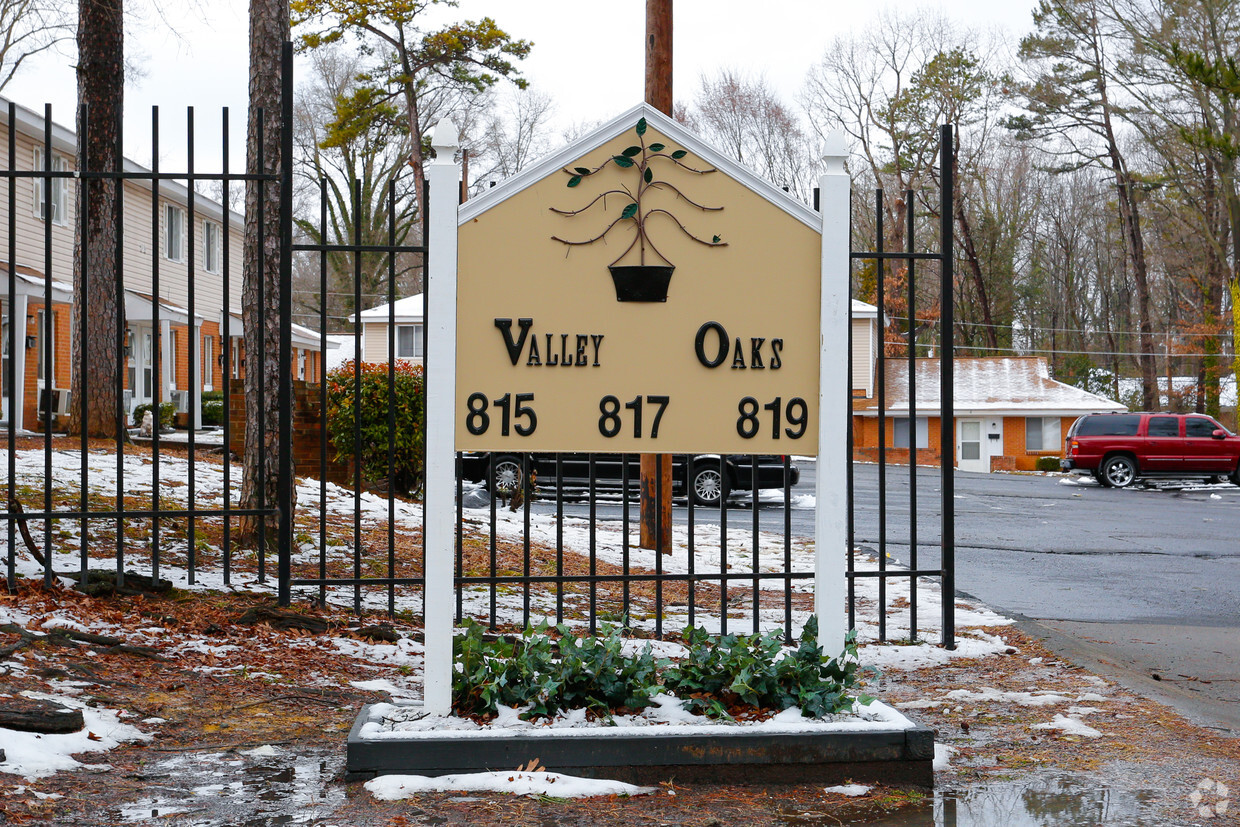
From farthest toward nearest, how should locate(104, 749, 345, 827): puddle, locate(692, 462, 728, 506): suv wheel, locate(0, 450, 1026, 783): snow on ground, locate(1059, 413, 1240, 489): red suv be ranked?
locate(1059, 413, 1240, 489): red suv, locate(692, 462, 728, 506): suv wheel, locate(0, 450, 1026, 783): snow on ground, locate(104, 749, 345, 827): puddle

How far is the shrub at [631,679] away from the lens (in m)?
3.98

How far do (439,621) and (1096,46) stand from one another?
38.0 meters

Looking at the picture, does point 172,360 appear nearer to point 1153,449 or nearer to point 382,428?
point 382,428

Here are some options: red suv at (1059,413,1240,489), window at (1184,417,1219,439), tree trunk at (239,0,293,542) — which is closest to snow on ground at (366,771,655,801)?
tree trunk at (239,0,293,542)

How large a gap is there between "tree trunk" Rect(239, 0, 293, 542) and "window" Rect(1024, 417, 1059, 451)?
30.4 m

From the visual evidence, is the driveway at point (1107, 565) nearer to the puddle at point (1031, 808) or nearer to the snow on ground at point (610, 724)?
the puddle at point (1031, 808)

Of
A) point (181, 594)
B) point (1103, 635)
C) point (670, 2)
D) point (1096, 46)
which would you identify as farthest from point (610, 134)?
point (1096, 46)

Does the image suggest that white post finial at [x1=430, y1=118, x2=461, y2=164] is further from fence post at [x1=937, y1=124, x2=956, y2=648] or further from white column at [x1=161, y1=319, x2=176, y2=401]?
white column at [x1=161, y1=319, x2=176, y2=401]

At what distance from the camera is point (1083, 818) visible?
11.5 ft

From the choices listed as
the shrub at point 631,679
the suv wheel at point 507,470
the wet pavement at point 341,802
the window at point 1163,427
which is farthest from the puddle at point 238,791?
the window at point 1163,427

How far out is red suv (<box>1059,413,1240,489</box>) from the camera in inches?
1022

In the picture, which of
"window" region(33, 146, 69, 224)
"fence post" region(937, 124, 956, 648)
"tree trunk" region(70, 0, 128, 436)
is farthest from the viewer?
"window" region(33, 146, 69, 224)

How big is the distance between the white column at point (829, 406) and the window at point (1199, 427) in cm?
2534

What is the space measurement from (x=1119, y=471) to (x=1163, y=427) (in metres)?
1.54
